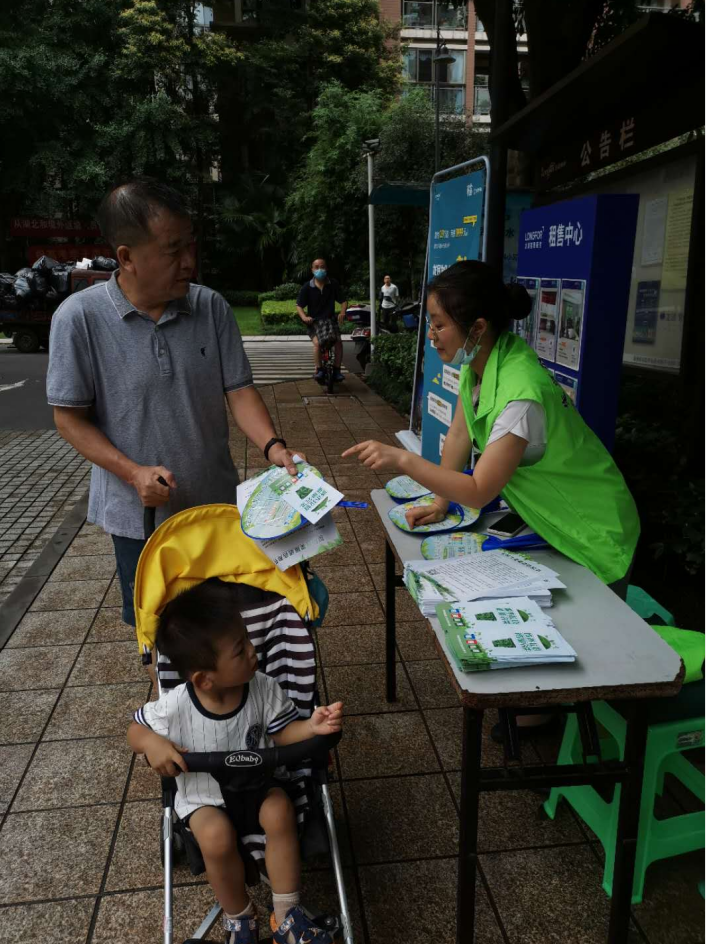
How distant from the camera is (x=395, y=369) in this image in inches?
406

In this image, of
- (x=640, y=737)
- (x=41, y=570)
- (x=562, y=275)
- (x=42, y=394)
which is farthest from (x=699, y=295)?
(x=42, y=394)

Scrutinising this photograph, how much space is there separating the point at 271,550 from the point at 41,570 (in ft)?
10.4

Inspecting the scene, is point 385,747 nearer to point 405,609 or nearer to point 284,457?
point 405,609

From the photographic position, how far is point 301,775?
1.99m

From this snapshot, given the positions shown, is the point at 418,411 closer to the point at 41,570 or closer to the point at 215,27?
the point at 41,570

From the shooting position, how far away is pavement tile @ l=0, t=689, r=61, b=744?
2920mm

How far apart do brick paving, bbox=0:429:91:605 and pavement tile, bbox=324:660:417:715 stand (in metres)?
2.26

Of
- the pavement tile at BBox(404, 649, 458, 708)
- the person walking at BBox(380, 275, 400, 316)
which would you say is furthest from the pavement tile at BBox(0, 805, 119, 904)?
the person walking at BBox(380, 275, 400, 316)

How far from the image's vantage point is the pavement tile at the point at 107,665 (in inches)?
130

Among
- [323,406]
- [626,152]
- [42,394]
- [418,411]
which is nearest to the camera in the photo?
[626,152]

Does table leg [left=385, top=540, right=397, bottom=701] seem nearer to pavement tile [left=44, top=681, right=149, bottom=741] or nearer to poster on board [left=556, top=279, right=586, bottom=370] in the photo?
pavement tile [left=44, top=681, right=149, bottom=741]

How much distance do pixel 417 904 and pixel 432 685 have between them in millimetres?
1137

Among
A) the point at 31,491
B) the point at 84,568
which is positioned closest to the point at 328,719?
the point at 84,568

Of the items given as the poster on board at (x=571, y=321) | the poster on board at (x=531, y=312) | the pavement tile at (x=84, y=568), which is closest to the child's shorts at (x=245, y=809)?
the poster on board at (x=571, y=321)
